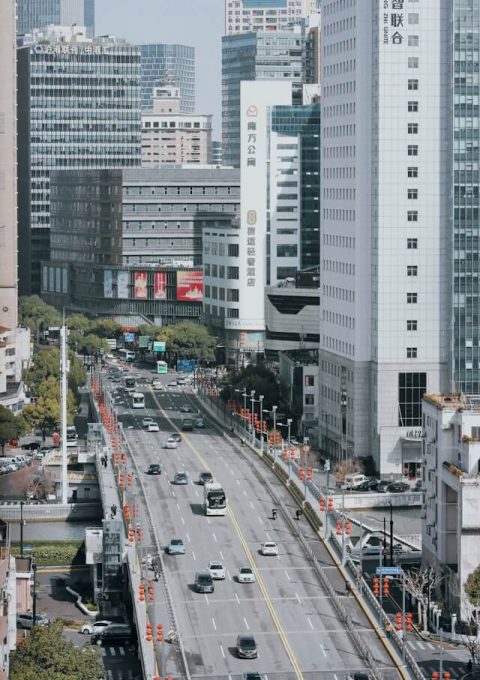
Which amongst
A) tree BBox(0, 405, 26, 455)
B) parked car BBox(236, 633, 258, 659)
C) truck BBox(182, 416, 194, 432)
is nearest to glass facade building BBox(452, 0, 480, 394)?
truck BBox(182, 416, 194, 432)

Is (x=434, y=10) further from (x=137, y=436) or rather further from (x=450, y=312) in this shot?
(x=137, y=436)

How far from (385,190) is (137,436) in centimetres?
3412

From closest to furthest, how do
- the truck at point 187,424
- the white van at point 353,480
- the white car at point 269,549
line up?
the white car at point 269,549 → the white van at point 353,480 → the truck at point 187,424

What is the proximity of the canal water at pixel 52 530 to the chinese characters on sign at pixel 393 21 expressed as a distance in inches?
1628

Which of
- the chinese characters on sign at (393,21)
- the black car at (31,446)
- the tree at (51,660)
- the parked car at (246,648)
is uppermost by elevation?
the chinese characters on sign at (393,21)

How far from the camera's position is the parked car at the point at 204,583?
4648 inches

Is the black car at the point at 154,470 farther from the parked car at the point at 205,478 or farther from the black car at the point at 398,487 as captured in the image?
the black car at the point at 398,487

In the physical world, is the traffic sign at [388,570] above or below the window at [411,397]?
below

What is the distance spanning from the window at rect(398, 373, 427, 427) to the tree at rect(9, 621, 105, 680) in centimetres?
6714

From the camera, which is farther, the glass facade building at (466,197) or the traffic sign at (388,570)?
the glass facade building at (466,197)

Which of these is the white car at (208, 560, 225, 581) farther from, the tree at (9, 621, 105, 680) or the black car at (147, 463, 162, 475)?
the black car at (147, 463, 162, 475)

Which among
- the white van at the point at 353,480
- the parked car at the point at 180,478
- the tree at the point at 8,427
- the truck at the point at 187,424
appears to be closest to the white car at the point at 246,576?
the parked car at the point at 180,478

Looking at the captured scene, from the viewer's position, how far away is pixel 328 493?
148 meters

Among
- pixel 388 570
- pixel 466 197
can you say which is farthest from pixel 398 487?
pixel 388 570
